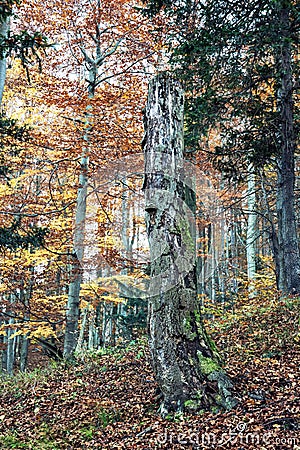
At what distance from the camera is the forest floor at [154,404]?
3.59 metres

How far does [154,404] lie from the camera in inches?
184

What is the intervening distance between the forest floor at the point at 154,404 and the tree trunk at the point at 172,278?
28cm

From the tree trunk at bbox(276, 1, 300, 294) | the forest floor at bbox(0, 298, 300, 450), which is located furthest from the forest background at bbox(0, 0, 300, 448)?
the forest floor at bbox(0, 298, 300, 450)

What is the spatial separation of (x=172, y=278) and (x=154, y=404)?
165cm

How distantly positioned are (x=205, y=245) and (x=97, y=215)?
1022cm

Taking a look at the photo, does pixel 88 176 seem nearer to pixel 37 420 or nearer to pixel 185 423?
pixel 37 420

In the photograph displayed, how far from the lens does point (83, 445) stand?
4.20m

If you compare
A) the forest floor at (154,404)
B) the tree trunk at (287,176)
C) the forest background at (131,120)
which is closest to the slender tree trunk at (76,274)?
the forest background at (131,120)

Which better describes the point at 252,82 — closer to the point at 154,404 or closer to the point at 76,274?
the point at 76,274

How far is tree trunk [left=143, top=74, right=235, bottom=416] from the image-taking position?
4195mm

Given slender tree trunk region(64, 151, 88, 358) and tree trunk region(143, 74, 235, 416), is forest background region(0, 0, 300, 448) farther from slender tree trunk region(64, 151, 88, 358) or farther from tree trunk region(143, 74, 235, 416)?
tree trunk region(143, 74, 235, 416)

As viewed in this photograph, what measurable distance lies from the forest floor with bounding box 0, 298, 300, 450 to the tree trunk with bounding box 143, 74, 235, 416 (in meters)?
0.28

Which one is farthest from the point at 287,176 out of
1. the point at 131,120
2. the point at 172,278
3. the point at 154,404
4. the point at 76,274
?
the point at 76,274

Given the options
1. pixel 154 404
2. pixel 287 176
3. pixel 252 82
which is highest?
pixel 252 82
